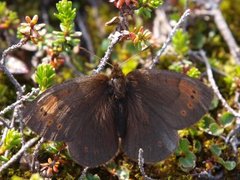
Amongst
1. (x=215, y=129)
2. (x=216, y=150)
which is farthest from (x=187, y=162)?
(x=215, y=129)

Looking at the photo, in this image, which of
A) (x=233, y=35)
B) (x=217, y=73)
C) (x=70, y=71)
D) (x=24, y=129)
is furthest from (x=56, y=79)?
(x=233, y=35)

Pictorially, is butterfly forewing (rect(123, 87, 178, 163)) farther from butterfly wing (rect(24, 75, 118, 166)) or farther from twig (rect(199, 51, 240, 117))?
twig (rect(199, 51, 240, 117))

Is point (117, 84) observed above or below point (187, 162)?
above

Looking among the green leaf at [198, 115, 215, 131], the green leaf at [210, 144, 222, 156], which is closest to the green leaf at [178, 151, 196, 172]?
the green leaf at [210, 144, 222, 156]

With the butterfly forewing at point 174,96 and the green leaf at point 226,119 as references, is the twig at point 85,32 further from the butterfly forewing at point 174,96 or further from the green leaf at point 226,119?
the green leaf at point 226,119

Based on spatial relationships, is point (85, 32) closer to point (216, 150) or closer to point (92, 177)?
point (92, 177)

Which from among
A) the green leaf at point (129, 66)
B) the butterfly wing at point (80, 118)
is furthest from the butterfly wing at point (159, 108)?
the green leaf at point (129, 66)

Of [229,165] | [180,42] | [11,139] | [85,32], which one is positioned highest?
[85,32]
